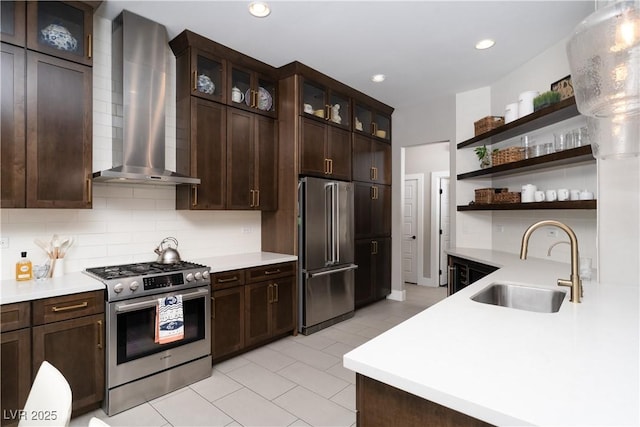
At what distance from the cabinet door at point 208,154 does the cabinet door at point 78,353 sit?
122 centimetres

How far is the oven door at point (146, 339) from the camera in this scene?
2.20 meters

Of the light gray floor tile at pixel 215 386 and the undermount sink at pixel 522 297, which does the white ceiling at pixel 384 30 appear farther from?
the light gray floor tile at pixel 215 386

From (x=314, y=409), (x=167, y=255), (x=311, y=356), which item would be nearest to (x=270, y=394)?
(x=314, y=409)

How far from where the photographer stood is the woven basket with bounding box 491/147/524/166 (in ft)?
10.8

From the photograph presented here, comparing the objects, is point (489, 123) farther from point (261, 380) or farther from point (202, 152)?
point (261, 380)

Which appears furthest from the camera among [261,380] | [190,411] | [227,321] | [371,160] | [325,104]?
[371,160]

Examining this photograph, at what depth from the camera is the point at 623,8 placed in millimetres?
1160

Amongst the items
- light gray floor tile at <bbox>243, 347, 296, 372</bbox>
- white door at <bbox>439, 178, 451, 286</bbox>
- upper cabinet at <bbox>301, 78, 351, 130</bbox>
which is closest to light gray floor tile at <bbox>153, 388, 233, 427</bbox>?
light gray floor tile at <bbox>243, 347, 296, 372</bbox>

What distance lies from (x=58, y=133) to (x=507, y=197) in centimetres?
401

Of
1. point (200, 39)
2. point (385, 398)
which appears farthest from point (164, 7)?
point (385, 398)

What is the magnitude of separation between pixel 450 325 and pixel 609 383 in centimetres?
50

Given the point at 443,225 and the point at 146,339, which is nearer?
the point at 146,339

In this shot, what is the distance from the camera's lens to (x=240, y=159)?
334 cm

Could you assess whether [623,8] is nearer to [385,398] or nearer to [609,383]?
[609,383]
